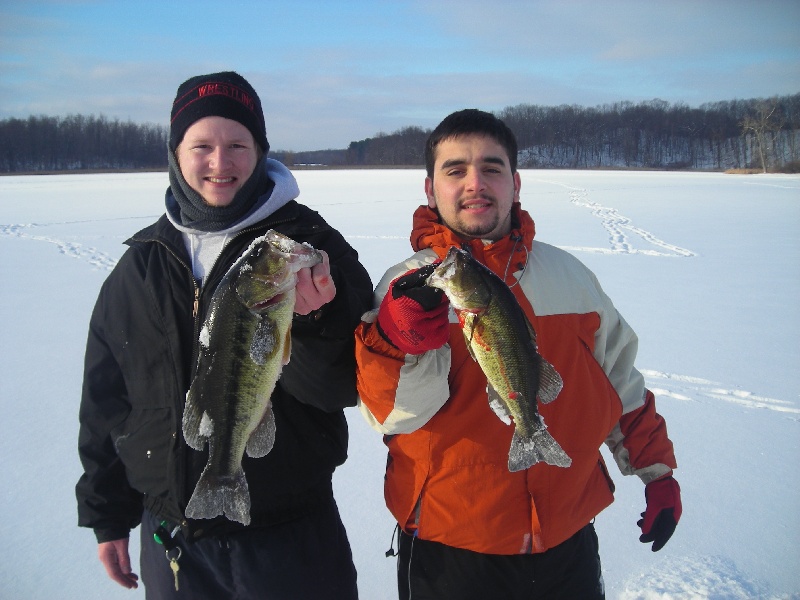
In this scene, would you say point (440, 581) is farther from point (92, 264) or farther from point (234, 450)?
point (92, 264)

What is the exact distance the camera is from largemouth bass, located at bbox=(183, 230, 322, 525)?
160 centimetres

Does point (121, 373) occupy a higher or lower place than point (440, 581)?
higher

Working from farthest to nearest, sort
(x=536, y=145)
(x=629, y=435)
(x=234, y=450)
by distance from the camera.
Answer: (x=536, y=145), (x=629, y=435), (x=234, y=450)

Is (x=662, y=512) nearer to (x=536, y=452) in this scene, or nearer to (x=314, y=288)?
(x=536, y=452)

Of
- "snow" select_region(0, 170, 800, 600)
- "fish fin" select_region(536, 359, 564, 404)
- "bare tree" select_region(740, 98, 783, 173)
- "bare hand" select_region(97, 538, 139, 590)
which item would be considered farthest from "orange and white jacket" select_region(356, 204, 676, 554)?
"bare tree" select_region(740, 98, 783, 173)


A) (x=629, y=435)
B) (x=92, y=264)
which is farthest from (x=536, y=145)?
(x=629, y=435)

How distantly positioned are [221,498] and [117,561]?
0.94 metres

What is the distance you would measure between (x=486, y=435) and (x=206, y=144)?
161 centimetres

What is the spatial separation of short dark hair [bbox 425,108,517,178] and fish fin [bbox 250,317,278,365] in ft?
3.65

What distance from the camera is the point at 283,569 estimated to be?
6.66 feet

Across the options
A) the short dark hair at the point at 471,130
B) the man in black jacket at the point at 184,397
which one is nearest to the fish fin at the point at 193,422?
the man in black jacket at the point at 184,397

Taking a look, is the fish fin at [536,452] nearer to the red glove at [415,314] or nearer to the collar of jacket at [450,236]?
the red glove at [415,314]

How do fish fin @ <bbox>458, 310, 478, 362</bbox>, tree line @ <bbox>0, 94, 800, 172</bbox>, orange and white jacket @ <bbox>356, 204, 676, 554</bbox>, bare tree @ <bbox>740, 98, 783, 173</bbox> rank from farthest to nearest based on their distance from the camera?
tree line @ <bbox>0, 94, 800, 172</bbox> → bare tree @ <bbox>740, 98, 783, 173</bbox> → orange and white jacket @ <bbox>356, 204, 676, 554</bbox> → fish fin @ <bbox>458, 310, 478, 362</bbox>

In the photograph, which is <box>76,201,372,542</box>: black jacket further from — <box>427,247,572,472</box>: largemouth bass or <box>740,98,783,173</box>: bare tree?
<box>740,98,783,173</box>: bare tree
